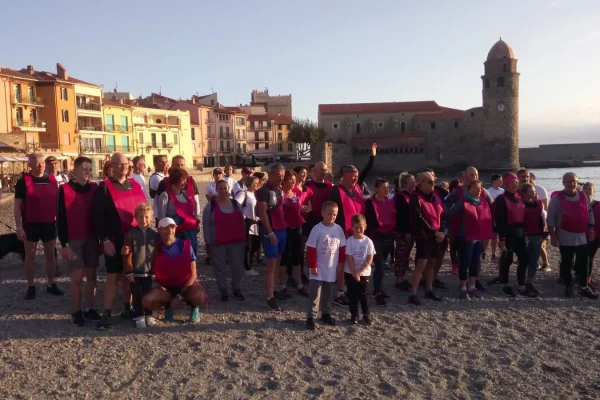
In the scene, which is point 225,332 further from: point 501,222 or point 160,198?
point 501,222

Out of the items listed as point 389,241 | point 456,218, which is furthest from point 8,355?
point 456,218

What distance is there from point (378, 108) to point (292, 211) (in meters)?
67.0

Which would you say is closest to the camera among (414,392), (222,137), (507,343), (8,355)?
(414,392)

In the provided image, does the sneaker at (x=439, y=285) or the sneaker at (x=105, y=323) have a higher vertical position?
the sneaker at (x=105, y=323)

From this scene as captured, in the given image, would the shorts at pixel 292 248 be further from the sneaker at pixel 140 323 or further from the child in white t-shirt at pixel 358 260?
the sneaker at pixel 140 323

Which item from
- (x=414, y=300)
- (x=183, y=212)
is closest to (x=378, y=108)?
(x=414, y=300)

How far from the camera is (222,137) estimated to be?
219 feet

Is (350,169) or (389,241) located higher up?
(350,169)

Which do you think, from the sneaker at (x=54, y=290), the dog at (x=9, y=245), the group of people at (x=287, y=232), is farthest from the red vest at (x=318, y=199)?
A: the dog at (x=9, y=245)

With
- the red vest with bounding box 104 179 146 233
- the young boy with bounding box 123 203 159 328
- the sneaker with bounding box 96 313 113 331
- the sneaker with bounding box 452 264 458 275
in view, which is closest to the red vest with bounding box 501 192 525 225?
the sneaker with bounding box 452 264 458 275

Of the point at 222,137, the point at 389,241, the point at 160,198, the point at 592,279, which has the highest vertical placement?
the point at 222,137

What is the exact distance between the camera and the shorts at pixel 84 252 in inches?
209

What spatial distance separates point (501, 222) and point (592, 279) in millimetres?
2081

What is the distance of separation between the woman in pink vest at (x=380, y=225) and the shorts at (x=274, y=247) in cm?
115
